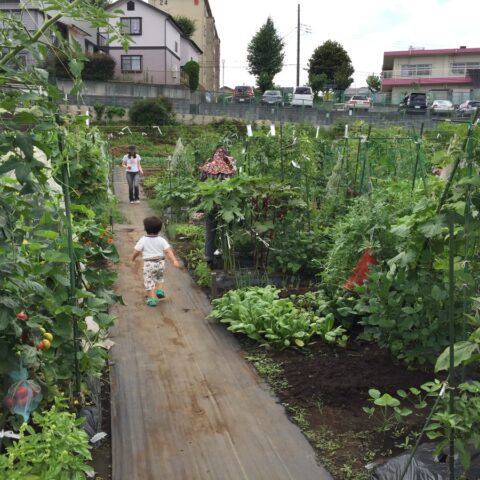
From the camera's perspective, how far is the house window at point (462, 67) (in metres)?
51.1

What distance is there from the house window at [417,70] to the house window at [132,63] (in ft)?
81.8

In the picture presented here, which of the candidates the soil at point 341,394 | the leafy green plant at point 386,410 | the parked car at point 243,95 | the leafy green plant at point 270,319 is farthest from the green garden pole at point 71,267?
the parked car at point 243,95

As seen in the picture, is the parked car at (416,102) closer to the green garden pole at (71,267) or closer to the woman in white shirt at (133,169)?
the woman in white shirt at (133,169)

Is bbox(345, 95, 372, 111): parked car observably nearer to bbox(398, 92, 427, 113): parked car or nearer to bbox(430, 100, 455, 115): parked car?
bbox(398, 92, 427, 113): parked car

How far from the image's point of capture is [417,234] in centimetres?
365

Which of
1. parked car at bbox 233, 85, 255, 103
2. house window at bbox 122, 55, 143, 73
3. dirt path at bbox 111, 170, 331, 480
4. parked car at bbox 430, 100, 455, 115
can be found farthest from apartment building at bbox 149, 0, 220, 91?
dirt path at bbox 111, 170, 331, 480

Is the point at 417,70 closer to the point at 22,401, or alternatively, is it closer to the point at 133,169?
the point at 133,169

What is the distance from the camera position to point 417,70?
173 feet

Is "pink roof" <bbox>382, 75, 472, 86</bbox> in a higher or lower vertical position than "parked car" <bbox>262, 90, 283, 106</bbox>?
higher

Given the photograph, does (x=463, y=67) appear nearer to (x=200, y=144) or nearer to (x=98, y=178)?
(x=200, y=144)

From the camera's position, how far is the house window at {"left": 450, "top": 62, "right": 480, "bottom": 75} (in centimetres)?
5109

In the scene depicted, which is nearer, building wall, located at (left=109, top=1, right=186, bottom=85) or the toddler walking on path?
the toddler walking on path

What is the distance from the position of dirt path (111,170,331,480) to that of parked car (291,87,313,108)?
32.1m

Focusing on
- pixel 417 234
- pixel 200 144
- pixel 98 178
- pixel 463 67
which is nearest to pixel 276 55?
pixel 463 67
